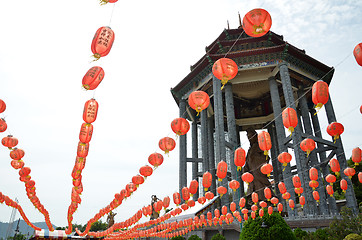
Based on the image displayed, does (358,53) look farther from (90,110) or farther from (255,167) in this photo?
(255,167)

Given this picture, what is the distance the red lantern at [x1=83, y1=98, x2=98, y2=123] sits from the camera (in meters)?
6.48

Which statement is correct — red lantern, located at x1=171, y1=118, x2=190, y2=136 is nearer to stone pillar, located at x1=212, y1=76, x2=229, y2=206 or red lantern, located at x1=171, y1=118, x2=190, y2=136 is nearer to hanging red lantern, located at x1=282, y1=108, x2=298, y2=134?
hanging red lantern, located at x1=282, y1=108, x2=298, y2=134

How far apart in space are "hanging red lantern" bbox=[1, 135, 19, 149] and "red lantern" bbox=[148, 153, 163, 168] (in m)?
5.16

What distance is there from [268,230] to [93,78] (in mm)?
5758

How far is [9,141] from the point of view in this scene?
944cm

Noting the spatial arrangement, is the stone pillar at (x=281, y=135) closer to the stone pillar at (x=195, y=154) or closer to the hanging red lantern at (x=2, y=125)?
the stone pillar at (x=195, y=154)

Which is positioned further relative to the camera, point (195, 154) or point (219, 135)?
point (195, 154)

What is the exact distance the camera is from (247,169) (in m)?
18.5

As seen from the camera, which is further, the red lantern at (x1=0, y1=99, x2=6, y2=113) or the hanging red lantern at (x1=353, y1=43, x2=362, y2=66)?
the red lantern at (x1=0, y1=99, x2=6, y2=113)

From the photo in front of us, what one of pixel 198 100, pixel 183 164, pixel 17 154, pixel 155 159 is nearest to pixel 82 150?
pixel 155 159

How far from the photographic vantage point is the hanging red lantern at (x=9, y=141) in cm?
937

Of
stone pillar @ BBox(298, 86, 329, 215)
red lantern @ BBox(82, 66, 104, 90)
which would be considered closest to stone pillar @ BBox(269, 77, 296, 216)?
stone pillar @ BBox(298, 86, 329, 215)

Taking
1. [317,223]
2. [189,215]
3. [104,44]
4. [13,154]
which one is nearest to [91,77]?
[104,44]

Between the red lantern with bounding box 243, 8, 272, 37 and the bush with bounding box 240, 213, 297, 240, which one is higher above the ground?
the red lantern with bounding box 243, 8, 272, 37
